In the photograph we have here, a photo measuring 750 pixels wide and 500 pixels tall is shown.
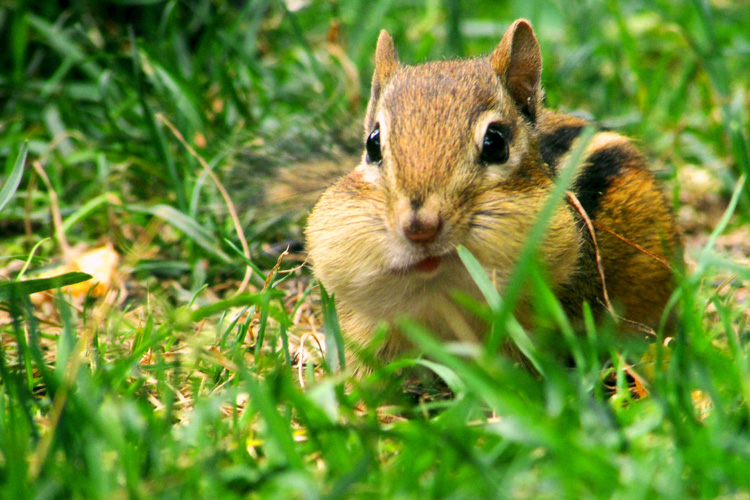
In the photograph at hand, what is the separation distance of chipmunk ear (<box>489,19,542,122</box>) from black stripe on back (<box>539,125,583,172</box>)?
0.55 feet

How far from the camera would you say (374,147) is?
104 inches

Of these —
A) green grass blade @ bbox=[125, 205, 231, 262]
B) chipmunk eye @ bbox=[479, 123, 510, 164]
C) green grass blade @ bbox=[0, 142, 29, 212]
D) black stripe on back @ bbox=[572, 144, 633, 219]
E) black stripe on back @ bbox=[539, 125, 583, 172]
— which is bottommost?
green grass blade @ bbox=[125, 205, 231, 262]

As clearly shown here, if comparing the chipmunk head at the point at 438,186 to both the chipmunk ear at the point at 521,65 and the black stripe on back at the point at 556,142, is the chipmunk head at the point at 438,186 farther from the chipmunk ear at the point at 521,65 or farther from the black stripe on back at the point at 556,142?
the black stripe on back at the point at 556,142

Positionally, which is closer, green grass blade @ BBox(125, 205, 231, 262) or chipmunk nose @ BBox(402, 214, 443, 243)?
chipmunk nose @ BBox(402, 214, 443, 243)

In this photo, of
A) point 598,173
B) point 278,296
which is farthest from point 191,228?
point 598,173

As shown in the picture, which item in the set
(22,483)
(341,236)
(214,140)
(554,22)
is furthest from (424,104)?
(554,22)

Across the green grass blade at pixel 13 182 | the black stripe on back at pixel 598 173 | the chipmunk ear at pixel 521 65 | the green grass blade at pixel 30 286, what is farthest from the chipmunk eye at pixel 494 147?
the green grass blade at pixel 13 182

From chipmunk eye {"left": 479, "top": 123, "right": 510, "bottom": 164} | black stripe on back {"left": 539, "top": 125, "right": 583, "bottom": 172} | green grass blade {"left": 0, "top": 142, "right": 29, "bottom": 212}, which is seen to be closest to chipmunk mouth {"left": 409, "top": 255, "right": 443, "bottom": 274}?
chipmunk eye {"left": 479, "top": 123, "right": 510, "bottom": 164}

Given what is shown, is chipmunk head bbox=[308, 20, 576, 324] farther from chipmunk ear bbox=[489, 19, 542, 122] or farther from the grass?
the grass

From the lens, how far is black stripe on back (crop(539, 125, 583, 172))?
2993 millimetres

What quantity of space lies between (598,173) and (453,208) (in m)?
1.11

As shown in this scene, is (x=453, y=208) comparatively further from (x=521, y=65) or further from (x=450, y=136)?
(x=521, y=65)

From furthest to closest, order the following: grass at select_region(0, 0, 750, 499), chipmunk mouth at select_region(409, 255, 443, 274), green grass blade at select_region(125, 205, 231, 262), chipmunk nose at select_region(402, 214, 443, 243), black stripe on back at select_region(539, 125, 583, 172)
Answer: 1. green grass blade at select_region(125, 205, 231, 262)
2. black stripe on back at select_region(539, 125, 583, 172)
3. chipmunk mouth at select_region(409, 255, 443, 274)
4. chipmunk nose at select_region(402, 214, 443, 243)
5. grass at select_region(0, 0, 750, 499)

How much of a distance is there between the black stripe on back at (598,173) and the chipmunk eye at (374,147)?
0.77 meters
